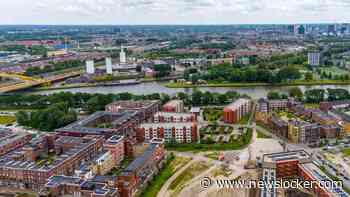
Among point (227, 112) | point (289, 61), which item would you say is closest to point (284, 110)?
point (227, 112)

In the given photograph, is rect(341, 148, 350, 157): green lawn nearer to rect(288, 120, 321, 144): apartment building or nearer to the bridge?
rect(288, 120, 321, 144): apartment building

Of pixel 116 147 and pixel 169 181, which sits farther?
pixel 116 147

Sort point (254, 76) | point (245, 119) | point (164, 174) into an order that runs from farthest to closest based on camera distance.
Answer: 1. point (254, 76)
2. point (245, 119)
3. point (164, 174)

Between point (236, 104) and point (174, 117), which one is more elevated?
point (236, 104)

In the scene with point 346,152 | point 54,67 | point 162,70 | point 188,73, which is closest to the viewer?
point 346,152

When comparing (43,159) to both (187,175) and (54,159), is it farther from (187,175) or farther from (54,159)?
(187,175)

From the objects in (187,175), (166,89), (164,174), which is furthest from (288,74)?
(164,174)

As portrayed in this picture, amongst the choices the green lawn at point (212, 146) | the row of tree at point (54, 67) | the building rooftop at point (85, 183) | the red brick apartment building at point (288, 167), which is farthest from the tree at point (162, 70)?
the building rooftop at point (85, 183)
